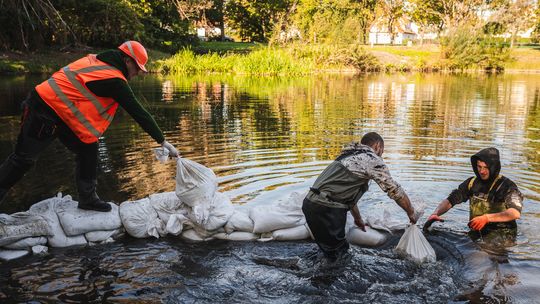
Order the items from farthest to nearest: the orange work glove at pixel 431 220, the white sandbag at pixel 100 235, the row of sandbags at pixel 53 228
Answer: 1. the orange work glove at pixel 431 220
2. the white sandbag at pixel 100 235
3. the row of sandbags at pixel 53 228

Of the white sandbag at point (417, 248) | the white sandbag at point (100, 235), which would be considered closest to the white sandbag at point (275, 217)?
the white sandbag at point (417, 248)

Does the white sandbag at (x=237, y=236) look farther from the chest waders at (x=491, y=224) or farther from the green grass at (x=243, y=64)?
the green grass at (x=243, y=64)

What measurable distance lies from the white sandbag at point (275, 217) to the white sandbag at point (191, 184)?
559 mm

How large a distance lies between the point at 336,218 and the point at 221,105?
13.7 metres

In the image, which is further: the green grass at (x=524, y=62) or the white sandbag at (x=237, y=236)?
the green grass at (x=524, y=62)

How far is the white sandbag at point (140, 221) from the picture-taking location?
215 inches

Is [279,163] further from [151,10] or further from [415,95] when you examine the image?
[151,10]

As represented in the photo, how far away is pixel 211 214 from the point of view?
17.9ft

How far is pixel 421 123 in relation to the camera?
13.9m

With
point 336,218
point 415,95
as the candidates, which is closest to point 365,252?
point 336,218

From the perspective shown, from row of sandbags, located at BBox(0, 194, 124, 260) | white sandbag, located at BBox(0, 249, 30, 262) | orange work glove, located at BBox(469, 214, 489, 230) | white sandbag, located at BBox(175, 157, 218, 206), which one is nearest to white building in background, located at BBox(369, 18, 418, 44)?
orange work glove, located at BBox(469, 214, 489, 230)

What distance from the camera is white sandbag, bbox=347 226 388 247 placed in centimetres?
531

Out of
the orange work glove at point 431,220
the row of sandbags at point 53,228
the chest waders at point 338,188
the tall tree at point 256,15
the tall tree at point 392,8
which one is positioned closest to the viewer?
the chest waders at point 338,188

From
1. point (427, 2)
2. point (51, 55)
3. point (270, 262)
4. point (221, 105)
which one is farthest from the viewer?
point (427, 2)
